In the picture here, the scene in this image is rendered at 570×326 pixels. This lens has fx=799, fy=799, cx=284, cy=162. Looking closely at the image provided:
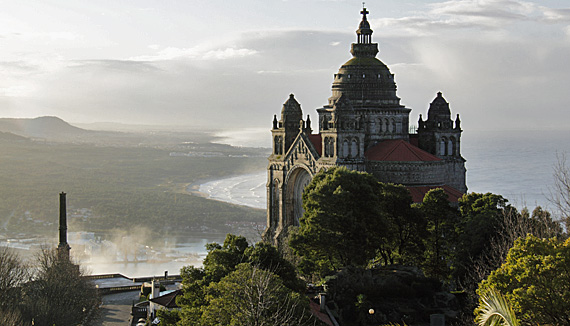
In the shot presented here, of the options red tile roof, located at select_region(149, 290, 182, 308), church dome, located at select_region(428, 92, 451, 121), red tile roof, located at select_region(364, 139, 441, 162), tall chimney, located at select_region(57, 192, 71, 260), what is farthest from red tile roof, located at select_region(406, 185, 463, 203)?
tall chimney, located at select_region(57, 192, 71, 260)

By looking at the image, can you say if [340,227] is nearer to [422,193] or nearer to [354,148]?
[422,193]

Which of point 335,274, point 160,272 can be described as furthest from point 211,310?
point 160,272

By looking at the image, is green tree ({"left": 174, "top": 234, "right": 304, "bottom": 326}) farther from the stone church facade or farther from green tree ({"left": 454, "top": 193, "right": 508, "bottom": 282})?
the stone church facade

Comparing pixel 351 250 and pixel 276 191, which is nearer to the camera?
→ pixel 351 250

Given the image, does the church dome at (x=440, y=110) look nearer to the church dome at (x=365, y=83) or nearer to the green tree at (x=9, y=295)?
the church dome at (x=365, y=83)

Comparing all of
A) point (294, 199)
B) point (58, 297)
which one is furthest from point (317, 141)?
point (58, 297)

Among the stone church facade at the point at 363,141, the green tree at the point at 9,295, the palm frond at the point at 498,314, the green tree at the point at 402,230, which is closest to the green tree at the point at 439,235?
the green tree at the point at 402,230

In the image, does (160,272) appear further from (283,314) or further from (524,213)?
(283,314)
